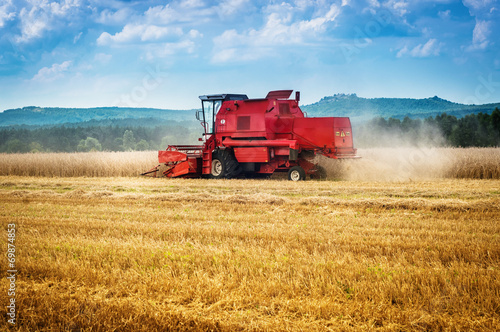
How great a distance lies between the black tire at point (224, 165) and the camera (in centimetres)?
1788

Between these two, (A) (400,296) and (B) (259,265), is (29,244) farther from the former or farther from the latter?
(A) (400,296)

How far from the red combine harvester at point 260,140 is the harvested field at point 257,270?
7.36 m

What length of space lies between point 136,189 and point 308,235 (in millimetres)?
8887

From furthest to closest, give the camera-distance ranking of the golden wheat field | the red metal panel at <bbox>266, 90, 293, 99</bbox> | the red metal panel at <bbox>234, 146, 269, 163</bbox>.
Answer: the red metal panel at <bbox>266, 90, 293, 99</bbox> → the red metal panel at <bbox>234, 146, 269, 163</bbox> → the golden wheat field

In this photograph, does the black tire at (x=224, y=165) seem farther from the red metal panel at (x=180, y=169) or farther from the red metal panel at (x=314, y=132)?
the red metal panel at (x=314, y=132)

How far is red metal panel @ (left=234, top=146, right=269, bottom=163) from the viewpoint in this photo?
1731 centimetres

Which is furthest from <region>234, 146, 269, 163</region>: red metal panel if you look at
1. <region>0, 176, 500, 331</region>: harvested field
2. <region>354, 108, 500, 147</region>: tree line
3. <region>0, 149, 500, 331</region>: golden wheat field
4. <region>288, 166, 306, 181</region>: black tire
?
<region>354, 108, 500, 147</region>: tree line

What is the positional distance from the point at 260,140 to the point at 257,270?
12.5 metres

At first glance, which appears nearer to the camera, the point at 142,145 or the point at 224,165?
the point at 224,165

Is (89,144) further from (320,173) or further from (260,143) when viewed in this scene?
(320,173)

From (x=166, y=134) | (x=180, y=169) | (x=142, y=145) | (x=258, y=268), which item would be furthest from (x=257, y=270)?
(x=166, y=134)

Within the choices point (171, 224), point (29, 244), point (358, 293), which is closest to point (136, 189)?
point (171, 224)

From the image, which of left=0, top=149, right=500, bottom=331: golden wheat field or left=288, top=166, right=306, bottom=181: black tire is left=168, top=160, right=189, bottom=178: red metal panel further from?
left=0, top=149, right=500, bottom=331: golden wheat field

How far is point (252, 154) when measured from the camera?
692 inches
